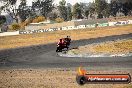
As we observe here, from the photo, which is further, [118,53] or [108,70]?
[118,53]

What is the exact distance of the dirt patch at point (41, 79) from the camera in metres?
14.1

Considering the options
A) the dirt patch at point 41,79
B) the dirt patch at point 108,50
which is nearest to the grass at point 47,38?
the dirt patch at point 108,50

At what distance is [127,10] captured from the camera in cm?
12494

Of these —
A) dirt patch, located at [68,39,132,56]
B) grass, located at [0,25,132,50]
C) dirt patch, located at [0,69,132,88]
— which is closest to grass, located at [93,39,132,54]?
dirt patch, located at [68,39,132,56]

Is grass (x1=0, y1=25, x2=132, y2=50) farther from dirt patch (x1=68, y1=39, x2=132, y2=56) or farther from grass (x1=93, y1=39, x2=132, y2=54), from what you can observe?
grass (x1=93, y1=39, x2=132, y2=54)

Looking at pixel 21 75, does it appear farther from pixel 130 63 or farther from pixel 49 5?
pixel 49 5

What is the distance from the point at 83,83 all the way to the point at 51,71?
5.39 m

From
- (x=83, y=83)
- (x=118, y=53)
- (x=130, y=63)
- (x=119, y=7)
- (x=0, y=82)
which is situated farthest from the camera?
(x=119, y=7)

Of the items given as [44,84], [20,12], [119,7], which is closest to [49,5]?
[20,12]

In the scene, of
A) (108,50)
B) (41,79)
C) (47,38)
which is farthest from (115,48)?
(47,38)

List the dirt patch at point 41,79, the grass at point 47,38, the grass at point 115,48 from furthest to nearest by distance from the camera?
1. the grass at point 47,38
2. the grass at point 115,48
3. the dirt patch at point 41,79

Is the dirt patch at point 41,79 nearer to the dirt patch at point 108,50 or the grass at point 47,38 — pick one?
the dirt patch at point 108,50

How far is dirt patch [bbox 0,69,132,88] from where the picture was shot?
1408 centimetres

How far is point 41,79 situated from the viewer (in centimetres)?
1597
